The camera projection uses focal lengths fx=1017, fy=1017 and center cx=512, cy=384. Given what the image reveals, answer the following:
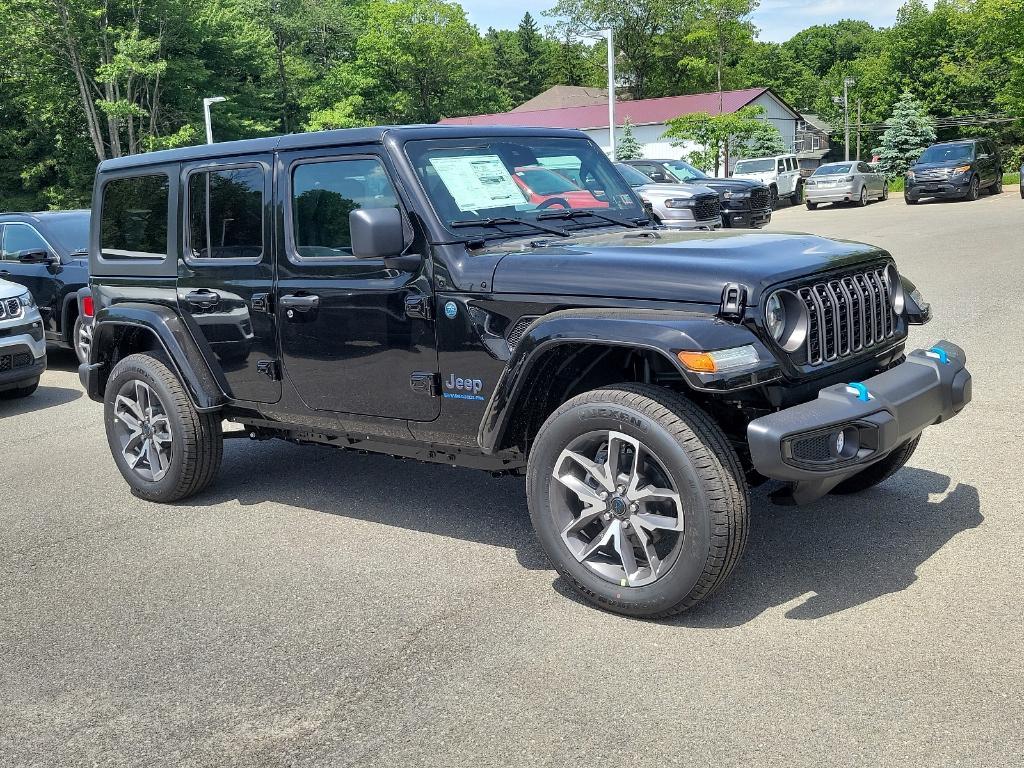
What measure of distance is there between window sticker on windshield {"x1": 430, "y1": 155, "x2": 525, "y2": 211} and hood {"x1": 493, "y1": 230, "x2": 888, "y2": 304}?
396mm

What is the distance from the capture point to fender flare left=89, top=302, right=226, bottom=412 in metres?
5.46

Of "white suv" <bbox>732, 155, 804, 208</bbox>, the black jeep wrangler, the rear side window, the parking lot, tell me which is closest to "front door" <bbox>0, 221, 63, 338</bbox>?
the parking lot

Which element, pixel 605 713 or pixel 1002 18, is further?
pixel 1002 18

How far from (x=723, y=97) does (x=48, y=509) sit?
Answer: 61284 millimetres

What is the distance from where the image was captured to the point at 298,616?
4.21 meters

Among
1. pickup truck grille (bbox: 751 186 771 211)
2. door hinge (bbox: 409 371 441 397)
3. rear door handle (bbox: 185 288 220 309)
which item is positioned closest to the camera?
door hinge (bbox: 409 371 441 397)

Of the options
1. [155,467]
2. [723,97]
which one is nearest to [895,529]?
[155,467]

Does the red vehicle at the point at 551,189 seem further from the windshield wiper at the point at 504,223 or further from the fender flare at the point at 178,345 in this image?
the fender flare at the point at 178,345

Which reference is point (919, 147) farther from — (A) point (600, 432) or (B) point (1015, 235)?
(A) point (600, 432)

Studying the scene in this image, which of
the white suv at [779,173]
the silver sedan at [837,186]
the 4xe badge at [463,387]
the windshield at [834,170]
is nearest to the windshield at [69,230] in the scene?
the 4xe badge at [463,387]

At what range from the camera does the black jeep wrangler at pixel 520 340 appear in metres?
3.72

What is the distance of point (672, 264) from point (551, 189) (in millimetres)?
1338

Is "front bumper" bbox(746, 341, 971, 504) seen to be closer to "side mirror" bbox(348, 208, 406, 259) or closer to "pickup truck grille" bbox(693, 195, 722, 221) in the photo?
"side mirror" bbox(348, 208, 406, 259)

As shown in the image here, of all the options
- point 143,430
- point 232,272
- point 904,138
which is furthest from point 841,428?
point 904,138
